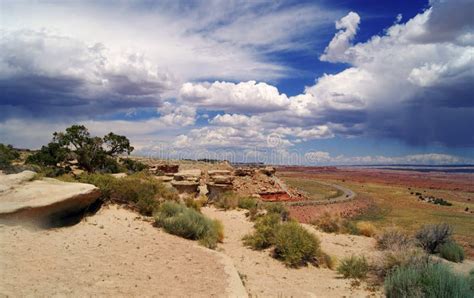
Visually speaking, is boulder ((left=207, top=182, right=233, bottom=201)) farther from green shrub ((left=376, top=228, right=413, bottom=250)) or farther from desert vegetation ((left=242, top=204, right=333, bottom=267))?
green shrub ((left=376, top=228, right=413, bottom=250))

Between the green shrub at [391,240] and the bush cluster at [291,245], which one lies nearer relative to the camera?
the bush cluster at [291,245]

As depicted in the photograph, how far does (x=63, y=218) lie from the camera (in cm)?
1214

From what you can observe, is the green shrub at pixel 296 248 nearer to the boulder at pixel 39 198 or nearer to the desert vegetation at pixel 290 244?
the desert vegetation at pixel 290 244

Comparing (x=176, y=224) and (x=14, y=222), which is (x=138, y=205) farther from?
(x=14, y=222)

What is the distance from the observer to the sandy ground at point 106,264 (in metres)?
7.51

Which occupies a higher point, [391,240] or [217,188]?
[217,188]

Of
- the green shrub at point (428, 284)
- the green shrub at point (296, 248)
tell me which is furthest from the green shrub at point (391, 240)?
the green shrub at point (428, 284)

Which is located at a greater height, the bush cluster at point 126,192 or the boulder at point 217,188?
the bush cluster at point 126,192

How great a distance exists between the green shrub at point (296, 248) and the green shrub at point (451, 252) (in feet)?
18.1

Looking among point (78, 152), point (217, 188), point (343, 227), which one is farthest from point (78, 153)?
point (343, 227)

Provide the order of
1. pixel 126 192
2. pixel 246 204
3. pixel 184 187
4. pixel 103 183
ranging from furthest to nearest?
pixel 184 187 < pixel 246 204 < pixel 126 192 < pixel 103 183

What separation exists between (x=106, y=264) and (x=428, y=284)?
762 centimetres

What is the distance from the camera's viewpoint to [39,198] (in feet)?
38.4

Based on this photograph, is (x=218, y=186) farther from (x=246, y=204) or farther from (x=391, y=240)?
(x=391, y=240)
